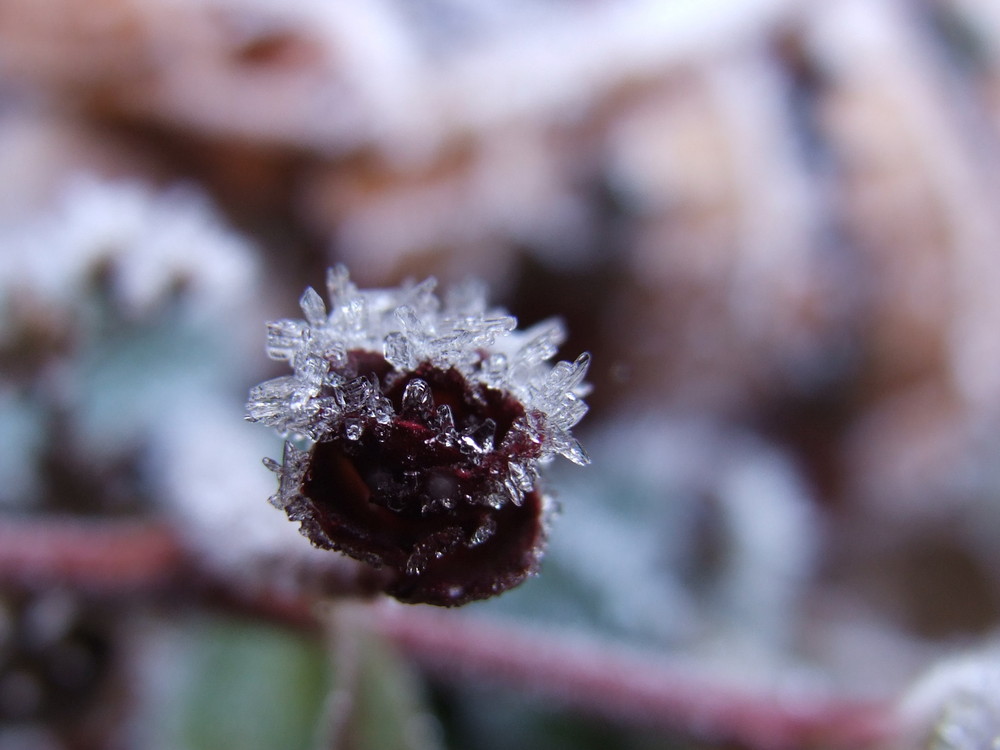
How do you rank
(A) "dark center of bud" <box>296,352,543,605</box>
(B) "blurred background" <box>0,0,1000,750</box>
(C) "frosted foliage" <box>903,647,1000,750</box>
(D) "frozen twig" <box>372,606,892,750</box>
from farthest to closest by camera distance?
(B) "blurred background" <box>0,0,1000,750</box>
(D) "frozen twig" <box>372,606,892,750</box>
(C) "frosted foliage" <box>903,647,1000,750</box>
(A) "dark center of bud" <box>296,352,543,605</box>

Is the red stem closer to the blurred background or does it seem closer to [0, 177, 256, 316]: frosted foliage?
the blurred background

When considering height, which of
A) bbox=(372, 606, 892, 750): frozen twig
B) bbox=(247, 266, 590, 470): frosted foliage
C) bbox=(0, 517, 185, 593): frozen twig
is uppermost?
bbox=(0, 517, 185, 593): frozen twig

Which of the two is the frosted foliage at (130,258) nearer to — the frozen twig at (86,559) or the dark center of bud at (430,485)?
the frozen twig at (86,559)

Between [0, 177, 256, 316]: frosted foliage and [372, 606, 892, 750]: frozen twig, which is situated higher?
[0, 177, 256, 316]: frosted foliage

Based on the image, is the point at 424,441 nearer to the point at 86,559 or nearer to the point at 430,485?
the point at 430,485

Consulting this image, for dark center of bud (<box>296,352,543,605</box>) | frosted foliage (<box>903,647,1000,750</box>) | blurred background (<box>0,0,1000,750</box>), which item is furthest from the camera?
blurred background (<box>0,0,1000,750</box>)

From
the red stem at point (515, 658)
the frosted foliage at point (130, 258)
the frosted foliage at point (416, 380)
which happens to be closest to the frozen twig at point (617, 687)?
the red stem at point (515, 658)

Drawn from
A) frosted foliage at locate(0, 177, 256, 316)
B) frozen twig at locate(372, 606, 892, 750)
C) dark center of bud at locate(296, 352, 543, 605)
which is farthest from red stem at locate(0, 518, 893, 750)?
dark center of bud at locate(296, 352, 543, 605)

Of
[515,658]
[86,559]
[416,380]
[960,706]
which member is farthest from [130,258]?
[960,706]

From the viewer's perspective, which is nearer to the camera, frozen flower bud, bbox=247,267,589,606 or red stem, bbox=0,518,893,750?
frozen flower bud, bbox=247,267,589,606
